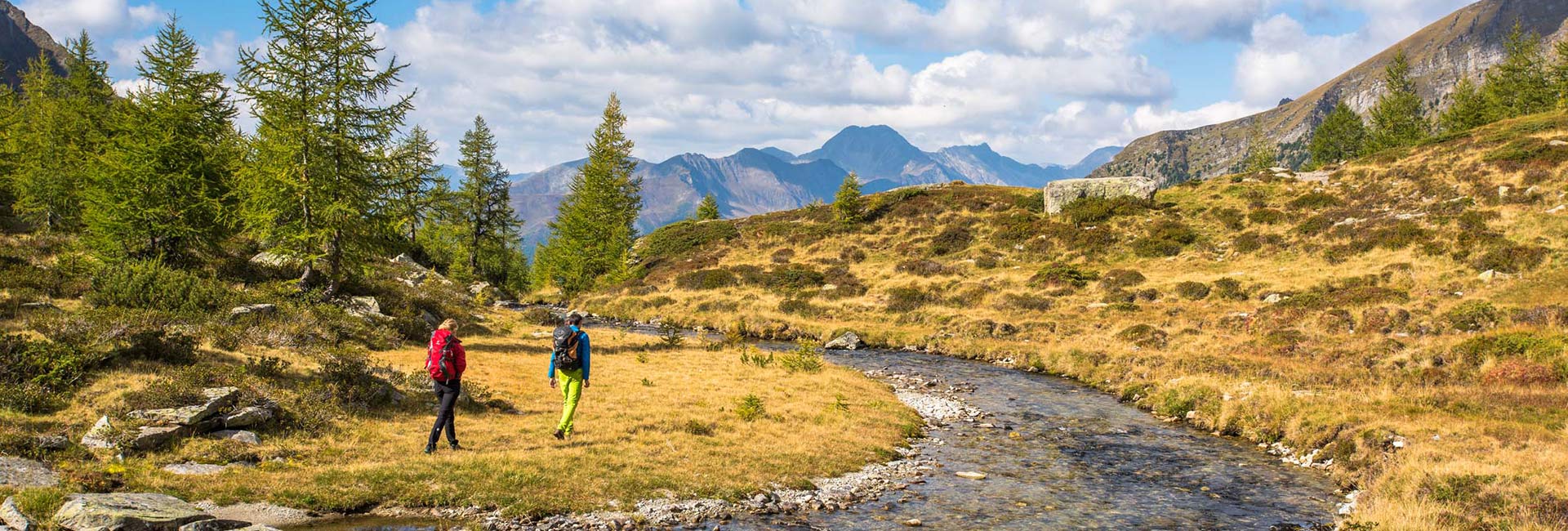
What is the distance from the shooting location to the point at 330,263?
83.4ft

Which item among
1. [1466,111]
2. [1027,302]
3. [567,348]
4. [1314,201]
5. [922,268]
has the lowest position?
[1027,302]

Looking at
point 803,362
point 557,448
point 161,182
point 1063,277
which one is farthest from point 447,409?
point 1063,277

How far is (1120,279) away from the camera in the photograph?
42.3m

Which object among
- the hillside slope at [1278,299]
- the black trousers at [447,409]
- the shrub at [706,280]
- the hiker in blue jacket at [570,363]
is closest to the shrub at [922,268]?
the hillside slope at [1278,299]

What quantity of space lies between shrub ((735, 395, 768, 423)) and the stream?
4.32 m

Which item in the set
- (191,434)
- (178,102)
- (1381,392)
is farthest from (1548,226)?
(178,102)

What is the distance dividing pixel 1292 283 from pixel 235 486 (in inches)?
1691

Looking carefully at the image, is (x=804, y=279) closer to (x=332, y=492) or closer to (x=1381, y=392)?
(x=1381, y=392)

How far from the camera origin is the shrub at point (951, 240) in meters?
56.1

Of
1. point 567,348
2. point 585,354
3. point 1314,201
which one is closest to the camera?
point 567,348

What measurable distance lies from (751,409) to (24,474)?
12906mm

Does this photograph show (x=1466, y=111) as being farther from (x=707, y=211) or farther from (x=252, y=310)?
(x=252, y=310)

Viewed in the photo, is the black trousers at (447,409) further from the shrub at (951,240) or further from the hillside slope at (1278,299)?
the shrub at (951,240)

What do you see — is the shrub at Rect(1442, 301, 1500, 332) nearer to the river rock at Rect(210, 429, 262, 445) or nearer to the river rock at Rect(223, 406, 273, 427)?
the river rock at Rect(210, 429, 262, 445)
